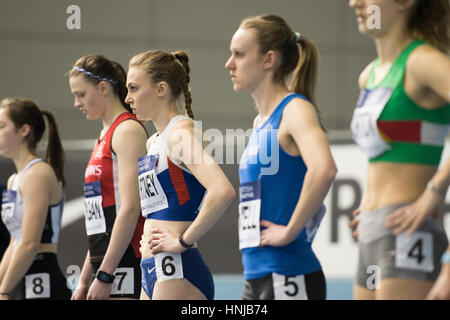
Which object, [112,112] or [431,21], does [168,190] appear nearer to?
[112,112]

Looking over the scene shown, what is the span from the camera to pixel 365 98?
1.92 meters

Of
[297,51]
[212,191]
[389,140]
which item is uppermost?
[297,51]

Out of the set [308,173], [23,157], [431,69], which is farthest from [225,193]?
[23,157]

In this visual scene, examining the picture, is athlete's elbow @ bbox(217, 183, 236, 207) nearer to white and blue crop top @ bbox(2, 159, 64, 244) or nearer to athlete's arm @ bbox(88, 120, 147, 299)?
athlete's arm @ bbox(88, 120, 147, 299)

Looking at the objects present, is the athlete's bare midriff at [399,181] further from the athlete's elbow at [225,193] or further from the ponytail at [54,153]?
the ponytail at [54,153]

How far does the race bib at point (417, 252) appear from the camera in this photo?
69.2 inches

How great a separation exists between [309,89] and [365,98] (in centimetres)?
43

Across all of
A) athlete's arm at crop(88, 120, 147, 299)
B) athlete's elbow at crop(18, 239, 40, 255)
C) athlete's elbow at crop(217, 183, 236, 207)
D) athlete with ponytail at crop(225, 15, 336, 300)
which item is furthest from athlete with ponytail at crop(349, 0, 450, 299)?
athlete's elbow at crop(18, 239, 40, 255)

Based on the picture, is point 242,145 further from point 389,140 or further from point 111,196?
point 389,140

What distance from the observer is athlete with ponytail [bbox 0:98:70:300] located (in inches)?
135

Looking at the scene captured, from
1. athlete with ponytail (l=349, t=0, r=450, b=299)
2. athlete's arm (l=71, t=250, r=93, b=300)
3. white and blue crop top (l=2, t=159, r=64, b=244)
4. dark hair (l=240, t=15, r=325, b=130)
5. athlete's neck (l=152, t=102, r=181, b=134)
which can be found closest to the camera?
athlete with ponytail (l=349, t=0, r=450, b=299)

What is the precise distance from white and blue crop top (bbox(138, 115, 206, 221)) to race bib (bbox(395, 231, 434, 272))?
1023mm
